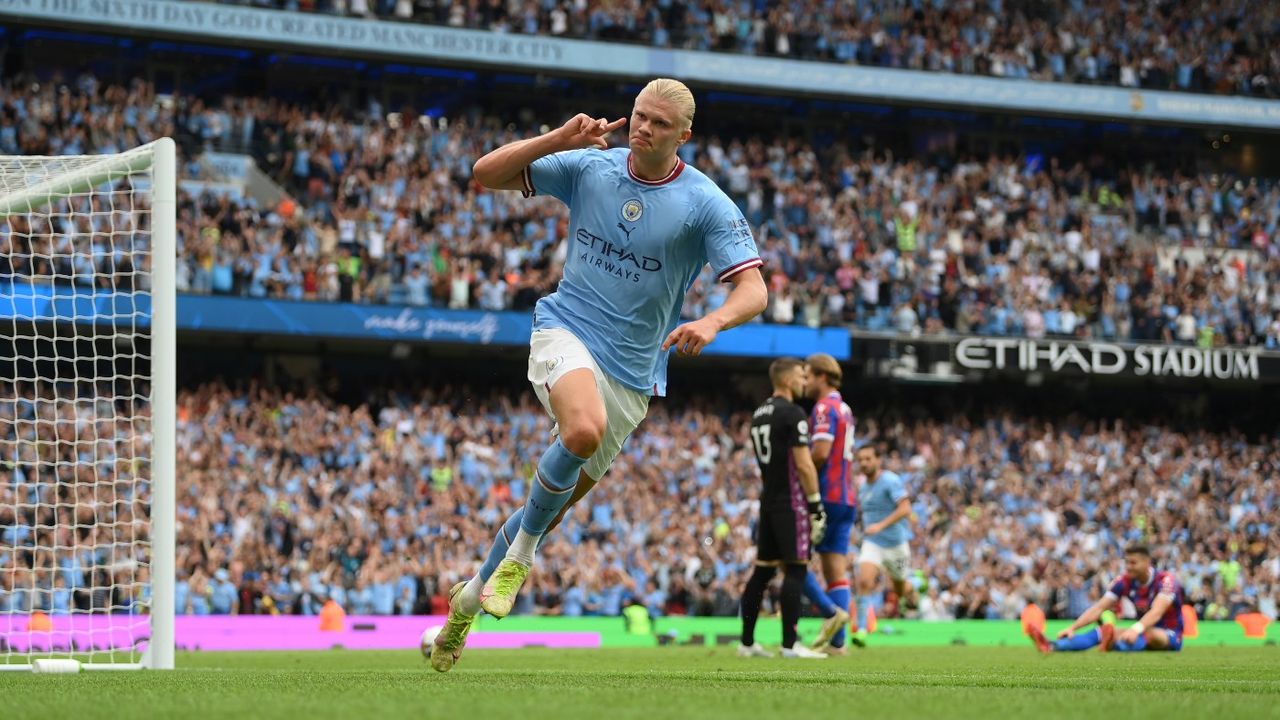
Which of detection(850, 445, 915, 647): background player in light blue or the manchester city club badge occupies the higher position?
the manchester city club badge

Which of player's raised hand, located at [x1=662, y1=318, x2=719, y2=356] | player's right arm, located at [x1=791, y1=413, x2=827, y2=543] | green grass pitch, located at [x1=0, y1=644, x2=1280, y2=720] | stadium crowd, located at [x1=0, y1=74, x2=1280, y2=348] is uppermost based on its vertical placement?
stadium crowd, located at [x1=0, y1=74, x2=1280, y2=348]

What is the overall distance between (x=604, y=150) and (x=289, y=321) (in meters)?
19.5

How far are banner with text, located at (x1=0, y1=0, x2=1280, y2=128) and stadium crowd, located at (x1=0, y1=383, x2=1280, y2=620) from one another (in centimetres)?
693

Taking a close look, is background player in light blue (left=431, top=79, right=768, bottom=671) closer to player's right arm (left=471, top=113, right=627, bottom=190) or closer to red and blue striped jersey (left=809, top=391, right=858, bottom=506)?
player's right arm (left=471, top=113, right=627, bottom=190)

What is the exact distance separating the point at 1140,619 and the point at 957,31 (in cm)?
2373

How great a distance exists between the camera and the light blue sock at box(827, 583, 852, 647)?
12.4 m

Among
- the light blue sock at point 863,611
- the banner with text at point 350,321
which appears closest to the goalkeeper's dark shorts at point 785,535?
the light blue sock at point 863,611

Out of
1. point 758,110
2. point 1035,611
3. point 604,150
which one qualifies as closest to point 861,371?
point 758,110

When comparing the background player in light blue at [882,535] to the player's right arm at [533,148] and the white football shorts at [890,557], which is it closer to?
the white football shorts at [890,557]

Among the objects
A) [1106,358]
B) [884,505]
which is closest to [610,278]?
[884,505]

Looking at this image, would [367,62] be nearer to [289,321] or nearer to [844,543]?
[289,321]

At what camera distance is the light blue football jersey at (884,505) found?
50.6ft

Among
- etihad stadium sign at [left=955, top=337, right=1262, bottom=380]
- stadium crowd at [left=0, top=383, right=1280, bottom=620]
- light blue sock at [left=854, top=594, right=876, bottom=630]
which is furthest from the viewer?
etihad stadium sign at [left=955, top=337, right=1262, bottom=380]

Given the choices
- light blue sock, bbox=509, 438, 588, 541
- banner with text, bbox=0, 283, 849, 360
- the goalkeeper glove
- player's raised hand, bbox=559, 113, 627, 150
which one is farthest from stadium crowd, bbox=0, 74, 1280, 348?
player's raised hand, bbox=559, 113, 627, 150
